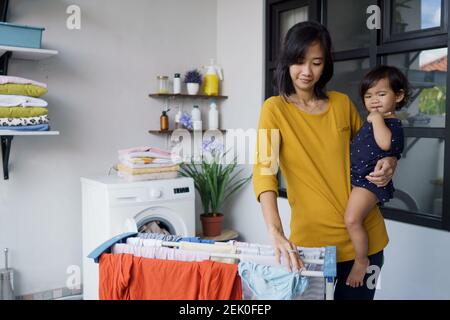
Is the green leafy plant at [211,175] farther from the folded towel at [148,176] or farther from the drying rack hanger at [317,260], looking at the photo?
the drying rack hanger at [317,260]

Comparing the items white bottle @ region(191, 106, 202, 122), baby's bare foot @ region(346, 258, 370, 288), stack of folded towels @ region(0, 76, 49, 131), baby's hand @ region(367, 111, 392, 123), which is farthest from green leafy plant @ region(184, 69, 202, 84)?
baby's bare foot @ region(346, 258, 370, 288)

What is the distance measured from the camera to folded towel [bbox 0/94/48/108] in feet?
8.80

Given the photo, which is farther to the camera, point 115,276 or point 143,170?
point 143,170

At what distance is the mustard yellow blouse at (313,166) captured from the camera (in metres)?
1.40

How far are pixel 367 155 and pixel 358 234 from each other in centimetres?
27

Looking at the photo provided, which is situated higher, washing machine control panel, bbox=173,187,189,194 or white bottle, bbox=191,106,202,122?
white bottle, bbox=191,106,202,122

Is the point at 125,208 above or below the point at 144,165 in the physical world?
below

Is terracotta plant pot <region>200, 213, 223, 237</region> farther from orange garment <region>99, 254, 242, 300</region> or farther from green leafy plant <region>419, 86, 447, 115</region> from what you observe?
orange garment <region>99, 254, 242, 300</region>

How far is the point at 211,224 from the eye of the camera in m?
3.60

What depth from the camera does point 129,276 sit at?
54.6 inches

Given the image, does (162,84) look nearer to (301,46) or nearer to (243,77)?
(243,77)

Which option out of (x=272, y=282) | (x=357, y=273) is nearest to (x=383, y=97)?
(x=357, y=273)

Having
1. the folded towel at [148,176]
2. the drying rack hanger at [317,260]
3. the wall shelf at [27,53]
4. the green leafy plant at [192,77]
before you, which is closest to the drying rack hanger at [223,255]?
the drying rack hanger at [317,260]

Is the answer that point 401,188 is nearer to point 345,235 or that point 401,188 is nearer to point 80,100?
point 345,235
